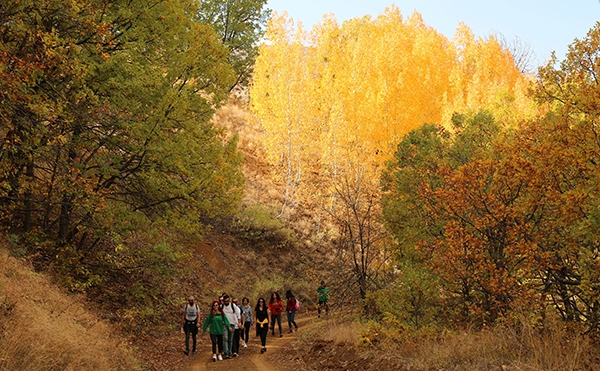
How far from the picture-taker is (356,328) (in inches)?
484

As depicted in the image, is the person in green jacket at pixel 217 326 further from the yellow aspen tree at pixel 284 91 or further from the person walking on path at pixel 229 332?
the yellow aspen tree at pixel 284 91

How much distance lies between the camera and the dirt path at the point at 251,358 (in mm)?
11391

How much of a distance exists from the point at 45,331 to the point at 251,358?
235 inches

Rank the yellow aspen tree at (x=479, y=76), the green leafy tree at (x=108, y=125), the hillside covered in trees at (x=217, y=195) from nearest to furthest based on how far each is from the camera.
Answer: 1. the hillside covered in trees at (x=217, y=195)
2. the green leafy tree at (x=108, y=125)
3. the yellow aspen tree at (x=479, y=76)

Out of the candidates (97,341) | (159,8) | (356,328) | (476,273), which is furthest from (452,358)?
(159,8)

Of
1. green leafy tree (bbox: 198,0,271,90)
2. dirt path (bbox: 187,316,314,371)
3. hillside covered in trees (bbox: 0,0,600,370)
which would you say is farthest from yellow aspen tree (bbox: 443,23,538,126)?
dirt path (bbox: 187,316,314,371)

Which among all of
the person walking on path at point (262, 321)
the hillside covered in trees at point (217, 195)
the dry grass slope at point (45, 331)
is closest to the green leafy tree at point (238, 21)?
the hillside covered in trees at point (217, 195)

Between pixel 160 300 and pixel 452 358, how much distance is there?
11.1 m

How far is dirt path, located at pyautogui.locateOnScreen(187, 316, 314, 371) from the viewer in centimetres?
1139

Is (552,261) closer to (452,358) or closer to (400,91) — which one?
(452,358)

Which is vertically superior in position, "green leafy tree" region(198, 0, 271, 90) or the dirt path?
"green leafy tree" region(198, 0, 271, 90)

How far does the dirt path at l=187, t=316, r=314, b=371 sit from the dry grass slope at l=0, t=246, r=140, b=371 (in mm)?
2115

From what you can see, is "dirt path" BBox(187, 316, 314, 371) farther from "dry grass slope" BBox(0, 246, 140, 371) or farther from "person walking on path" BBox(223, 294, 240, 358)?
"dry grass slope" BBox(0, 246, 140, 371)

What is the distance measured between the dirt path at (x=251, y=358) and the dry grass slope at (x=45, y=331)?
2.11 m
